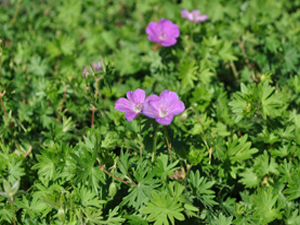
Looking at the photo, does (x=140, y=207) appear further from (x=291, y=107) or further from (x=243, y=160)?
(x=291, y=107)

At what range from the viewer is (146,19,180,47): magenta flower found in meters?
2.56

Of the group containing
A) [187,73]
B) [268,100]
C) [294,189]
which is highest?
[268,100]

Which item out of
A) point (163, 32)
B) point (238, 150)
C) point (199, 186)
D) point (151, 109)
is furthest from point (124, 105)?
point (163, 32)

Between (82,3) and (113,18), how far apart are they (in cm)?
52

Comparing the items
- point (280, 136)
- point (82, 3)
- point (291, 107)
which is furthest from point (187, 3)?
point (280, 136)

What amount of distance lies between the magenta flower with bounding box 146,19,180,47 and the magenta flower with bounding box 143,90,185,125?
0.95 m

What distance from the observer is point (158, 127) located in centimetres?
180

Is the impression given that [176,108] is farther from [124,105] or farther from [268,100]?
[268,100]

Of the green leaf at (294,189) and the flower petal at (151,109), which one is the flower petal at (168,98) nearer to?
the flower petal at (151,109)

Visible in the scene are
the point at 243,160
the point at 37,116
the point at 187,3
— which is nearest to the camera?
the point at 243,160

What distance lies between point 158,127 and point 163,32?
47.6 inches

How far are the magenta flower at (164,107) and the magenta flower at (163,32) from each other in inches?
37.3

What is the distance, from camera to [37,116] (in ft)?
8.55

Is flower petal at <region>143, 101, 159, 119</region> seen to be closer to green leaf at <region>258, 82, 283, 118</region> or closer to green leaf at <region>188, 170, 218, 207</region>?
green leaf at <region>188, 170, 218, 207</region>
